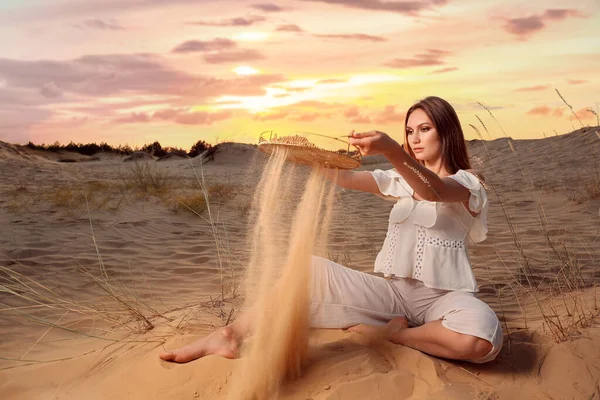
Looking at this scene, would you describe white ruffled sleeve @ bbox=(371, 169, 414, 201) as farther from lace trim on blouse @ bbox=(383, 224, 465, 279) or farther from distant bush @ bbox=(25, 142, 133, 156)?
distant bush @ bbox=(25, 142, 133, 156)

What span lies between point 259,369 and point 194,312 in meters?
1.11

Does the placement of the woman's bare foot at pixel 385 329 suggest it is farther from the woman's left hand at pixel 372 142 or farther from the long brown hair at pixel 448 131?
the woman's left hand at pixel 372 142

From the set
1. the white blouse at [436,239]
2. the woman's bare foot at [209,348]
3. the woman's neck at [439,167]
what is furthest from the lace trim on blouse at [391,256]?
the woman's bare foot at [209,348]

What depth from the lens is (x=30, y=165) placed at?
15914 millimetres

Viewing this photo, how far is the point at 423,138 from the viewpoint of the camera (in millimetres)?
3117

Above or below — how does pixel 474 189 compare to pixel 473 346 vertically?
above

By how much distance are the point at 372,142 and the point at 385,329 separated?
1003mm

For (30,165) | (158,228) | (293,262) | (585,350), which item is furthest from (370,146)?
(30,165)

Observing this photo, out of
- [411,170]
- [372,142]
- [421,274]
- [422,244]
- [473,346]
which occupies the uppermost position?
[372,142]

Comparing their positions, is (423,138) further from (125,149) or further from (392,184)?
(125,149)

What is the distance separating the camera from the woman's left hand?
2.51m

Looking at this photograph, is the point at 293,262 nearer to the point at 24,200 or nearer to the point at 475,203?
the point at 475,203

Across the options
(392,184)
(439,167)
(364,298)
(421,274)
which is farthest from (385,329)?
(439,167)

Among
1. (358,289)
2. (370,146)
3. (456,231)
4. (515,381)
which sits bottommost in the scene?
(515,381)
